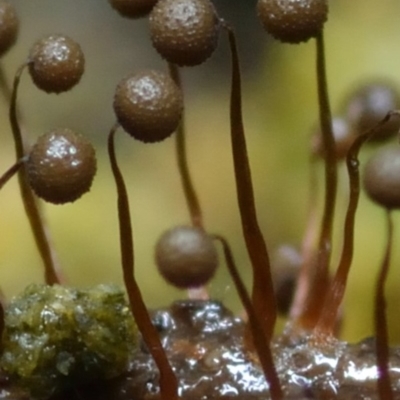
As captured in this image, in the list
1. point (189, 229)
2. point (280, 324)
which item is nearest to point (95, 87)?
point (280, 324)

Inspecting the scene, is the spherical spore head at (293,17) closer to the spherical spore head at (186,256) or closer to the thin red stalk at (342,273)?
the thin red stalk at (342,273)

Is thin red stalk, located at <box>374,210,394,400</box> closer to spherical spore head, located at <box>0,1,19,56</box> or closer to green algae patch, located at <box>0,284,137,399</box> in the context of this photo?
green algae patch, located at <box>0,284,137,399</box>

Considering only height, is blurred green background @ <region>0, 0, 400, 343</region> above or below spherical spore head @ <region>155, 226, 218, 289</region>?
above

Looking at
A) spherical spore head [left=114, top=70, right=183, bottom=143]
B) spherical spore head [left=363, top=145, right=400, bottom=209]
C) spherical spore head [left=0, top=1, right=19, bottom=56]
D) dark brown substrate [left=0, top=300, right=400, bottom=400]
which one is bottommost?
dark brown substrate [left=0, top=300, right=400, bottom=400]

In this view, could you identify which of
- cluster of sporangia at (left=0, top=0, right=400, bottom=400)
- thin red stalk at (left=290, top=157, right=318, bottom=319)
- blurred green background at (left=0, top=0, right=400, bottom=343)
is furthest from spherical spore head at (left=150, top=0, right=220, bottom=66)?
blurred green background at (left=0, top=0, right=400, bottom=343)

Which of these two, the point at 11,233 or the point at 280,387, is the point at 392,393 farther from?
the point at 11,233

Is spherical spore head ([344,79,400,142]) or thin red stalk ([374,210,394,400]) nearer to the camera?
thin red stalk ([374,210,394,400])

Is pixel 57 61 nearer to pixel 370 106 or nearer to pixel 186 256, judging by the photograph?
pixel 186 256
